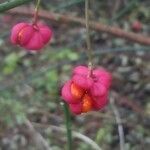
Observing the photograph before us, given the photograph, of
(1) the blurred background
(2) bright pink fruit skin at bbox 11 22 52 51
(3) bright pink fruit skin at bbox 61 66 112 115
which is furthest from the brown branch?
(3) bright pink fruit skin at bbox 61 66 112 115

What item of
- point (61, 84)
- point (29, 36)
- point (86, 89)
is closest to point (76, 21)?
point (61, 84)

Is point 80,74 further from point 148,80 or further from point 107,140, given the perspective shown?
point 148,80

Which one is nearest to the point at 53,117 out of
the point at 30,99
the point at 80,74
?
the point at 30,99

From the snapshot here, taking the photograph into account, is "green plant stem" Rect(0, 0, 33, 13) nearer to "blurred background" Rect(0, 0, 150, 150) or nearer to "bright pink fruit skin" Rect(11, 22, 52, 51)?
"bright pink fruit skin" Rect(11, 22, 52, 51)

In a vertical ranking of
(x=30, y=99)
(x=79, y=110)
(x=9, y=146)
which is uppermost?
(x=79, y=110)

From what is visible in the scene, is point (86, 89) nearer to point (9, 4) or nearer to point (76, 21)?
point (9, 4)
